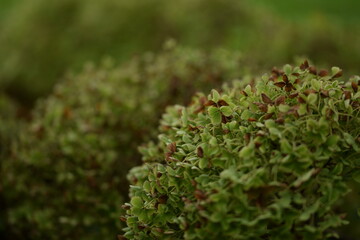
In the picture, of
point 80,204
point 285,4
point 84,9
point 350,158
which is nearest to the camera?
point 350,158

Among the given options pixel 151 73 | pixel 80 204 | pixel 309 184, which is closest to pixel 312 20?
pixel 151 73

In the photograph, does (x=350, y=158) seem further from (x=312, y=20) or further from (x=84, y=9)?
(x=84, y=9)

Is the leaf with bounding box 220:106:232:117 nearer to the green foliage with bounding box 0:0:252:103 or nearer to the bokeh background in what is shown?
the bokeh background

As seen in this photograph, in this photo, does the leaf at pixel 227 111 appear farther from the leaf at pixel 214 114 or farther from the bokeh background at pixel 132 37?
the bokeh background at pixel 132 37

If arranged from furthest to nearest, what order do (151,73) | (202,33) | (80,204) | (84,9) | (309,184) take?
1. (84,9)
2. (202,33)
3. (151,73)
4. (80,204)
5. (309,184)

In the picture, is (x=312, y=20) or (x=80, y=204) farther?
(x=312, y=20)

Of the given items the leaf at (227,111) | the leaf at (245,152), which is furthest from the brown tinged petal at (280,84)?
the leaf at (245,152)

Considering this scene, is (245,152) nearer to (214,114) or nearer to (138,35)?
(214,114)
